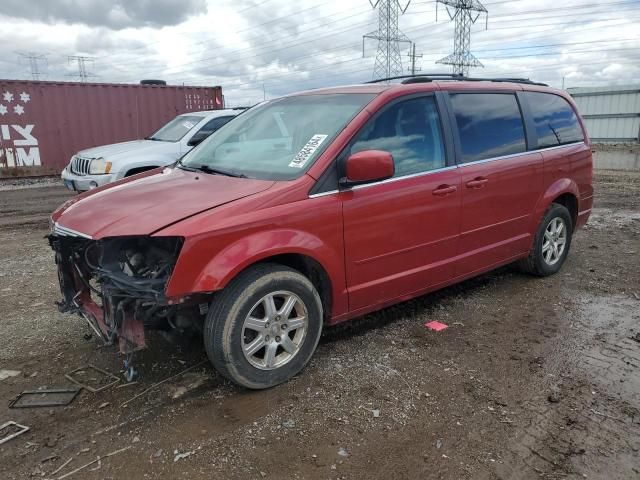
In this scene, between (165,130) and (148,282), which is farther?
(165,130)

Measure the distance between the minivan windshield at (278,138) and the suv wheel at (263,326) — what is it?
0.72m

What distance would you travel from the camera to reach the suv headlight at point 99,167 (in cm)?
783

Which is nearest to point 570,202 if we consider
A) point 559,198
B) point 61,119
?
point 559,198

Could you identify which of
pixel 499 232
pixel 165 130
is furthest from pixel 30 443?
pixel 165 130

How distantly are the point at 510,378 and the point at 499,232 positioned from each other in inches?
62.3

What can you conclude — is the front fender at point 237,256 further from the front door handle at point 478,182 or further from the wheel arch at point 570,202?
the wheel arch at point 570,202

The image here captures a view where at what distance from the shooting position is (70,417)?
291cm

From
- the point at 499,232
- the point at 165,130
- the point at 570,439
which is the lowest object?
the point at 570,439

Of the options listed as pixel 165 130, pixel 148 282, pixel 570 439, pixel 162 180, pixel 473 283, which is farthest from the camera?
pixel 165 130

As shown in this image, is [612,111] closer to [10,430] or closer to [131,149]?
[131,149]

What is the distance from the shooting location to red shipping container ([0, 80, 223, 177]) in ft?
45.0

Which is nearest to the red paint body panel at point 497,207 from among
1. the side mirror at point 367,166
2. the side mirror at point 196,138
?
the side mirror at point 367,166

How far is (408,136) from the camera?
12.4 feet

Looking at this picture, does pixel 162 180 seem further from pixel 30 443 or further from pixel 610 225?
pixel 610 225
